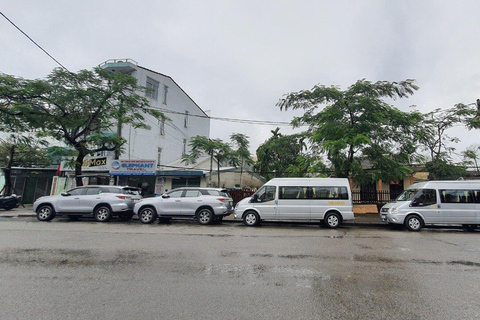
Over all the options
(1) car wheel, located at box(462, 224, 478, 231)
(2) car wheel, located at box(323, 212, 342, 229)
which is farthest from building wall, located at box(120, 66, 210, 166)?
(1) car wheel, located at box(462, 224, 478, 231)

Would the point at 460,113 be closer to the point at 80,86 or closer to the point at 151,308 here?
the point at 151,308

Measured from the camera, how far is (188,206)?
477 inches

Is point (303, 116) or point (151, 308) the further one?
point (303, 116)

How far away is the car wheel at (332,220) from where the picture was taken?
11.5 meters

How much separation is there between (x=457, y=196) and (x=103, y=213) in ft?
50.8

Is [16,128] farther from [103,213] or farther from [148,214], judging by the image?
[148,214]

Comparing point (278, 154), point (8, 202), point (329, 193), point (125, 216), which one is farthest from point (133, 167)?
point (278, 154)

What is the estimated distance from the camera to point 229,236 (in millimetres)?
9266

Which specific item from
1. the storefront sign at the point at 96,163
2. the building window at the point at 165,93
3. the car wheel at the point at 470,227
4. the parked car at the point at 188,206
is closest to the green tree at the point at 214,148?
the storefront sign at the point at 96,163

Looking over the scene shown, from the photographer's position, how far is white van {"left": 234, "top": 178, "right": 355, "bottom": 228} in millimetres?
11562

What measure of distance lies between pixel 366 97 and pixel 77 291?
14.4 m

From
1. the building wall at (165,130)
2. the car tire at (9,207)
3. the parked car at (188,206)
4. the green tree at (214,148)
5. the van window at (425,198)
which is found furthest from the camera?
the building wall at (165,130)

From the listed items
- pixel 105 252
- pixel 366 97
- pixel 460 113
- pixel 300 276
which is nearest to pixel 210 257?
pixel 300 276

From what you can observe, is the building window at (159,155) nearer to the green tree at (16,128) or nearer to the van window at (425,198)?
the green tree at (16,128)
